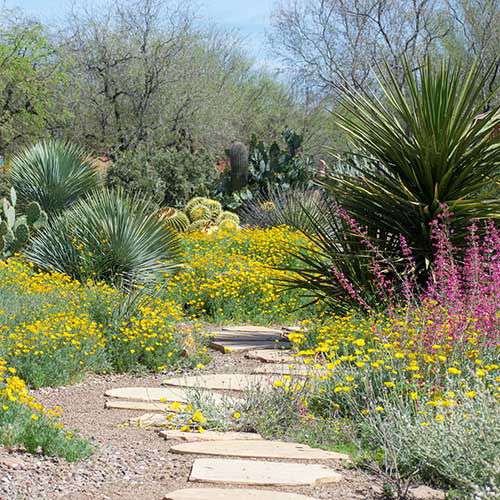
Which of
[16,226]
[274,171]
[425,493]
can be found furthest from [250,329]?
[274,171]

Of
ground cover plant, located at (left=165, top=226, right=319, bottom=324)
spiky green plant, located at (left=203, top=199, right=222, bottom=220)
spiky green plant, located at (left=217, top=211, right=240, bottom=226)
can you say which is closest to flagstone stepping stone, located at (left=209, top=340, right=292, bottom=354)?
ground cover plant, located at (left=165, top=226, right=319, bottom=324)

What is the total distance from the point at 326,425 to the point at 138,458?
46.0 inches

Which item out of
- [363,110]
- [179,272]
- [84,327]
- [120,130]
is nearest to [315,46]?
[120,130]

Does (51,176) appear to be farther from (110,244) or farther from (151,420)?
(151,420)

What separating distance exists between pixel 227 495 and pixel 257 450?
30.3 inches

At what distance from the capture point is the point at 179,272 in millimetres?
10914

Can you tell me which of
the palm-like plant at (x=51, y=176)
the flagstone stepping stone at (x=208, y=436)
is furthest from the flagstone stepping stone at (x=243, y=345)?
the palm-like plant at (x=51, y=176)

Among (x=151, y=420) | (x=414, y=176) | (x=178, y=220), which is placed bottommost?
(x=151, y=420)

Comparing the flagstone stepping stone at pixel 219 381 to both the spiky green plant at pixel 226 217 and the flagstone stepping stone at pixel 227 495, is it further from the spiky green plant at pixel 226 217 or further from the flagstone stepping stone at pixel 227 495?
the spiky green plant at pixel 226 217

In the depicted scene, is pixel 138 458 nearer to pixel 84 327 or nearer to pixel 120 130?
pixel 84 327

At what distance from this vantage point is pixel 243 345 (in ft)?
26.7

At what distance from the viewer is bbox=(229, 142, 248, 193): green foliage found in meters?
22.0

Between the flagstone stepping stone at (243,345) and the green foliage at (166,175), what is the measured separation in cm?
1206

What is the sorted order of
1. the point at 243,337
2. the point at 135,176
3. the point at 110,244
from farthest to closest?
the point at 135,176
the point at 110,244
the point at 243,337
